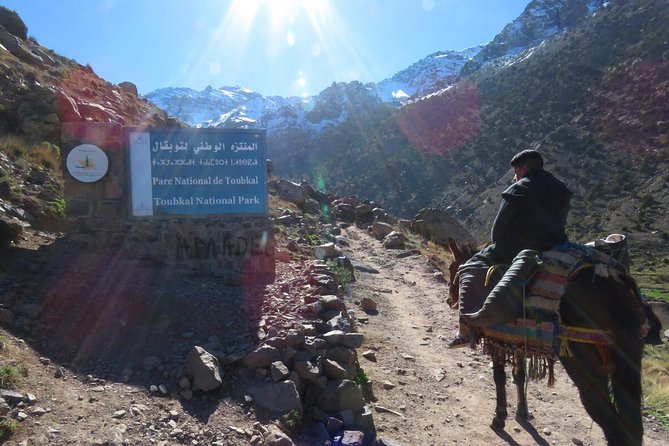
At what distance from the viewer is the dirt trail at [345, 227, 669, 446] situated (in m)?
5.13

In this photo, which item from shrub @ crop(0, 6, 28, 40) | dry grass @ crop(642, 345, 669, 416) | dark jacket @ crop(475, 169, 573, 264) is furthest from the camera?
shrub @ crop(0, 6, 28, 40)

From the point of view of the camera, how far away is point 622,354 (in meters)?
3.96

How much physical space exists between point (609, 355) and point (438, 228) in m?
19.6

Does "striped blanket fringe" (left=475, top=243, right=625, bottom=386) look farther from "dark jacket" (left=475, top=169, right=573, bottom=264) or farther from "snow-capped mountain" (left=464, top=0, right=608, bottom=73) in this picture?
"snow-capped mountain" (left=464, top=0, right=608, bottom=73)

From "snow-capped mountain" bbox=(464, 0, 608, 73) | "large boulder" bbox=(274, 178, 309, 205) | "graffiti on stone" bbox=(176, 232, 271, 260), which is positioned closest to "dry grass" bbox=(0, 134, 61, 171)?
"graffiti on stone" bbox=(176, 232, 271, 260)

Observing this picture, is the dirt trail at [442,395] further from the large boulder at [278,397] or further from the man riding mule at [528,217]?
the man riding mule at [528,217]

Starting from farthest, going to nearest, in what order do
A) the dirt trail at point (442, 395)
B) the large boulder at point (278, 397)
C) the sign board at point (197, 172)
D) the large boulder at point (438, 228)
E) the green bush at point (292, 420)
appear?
the large boulder at point (438, 228) → the sign board at point (197, 172) → the dirt trail at point (442, 395) → the large boulder at point (278, 397) → the green bush at point (292, 420)

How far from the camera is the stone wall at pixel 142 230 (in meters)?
7.50

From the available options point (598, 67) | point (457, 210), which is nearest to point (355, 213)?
point (457, 210)

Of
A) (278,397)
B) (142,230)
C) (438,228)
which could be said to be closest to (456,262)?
(278,397)

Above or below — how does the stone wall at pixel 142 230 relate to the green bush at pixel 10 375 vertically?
above

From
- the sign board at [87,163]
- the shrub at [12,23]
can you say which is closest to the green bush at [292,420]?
the sign board at [87,163]

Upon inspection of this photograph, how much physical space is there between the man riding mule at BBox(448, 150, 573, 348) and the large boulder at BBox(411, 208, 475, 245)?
18.2 m

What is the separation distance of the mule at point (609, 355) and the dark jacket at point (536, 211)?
0.44 metres
